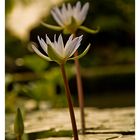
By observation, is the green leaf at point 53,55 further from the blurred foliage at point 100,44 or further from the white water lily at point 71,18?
the blurred foliage at point 100,44

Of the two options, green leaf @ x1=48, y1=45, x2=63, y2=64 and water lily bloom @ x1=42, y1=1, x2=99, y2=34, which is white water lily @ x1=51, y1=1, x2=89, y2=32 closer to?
water lily bloom @ x1=42, y1=1, x2=99, y2=34

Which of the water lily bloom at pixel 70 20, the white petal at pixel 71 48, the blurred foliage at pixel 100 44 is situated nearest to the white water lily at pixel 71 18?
the water lily bloom at pixel 70 20

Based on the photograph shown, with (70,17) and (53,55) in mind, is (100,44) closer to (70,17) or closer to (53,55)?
(70,17)

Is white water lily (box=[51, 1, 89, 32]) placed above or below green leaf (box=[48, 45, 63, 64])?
above

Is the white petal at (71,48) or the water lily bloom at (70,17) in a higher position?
the water lily bloom at (70,17)

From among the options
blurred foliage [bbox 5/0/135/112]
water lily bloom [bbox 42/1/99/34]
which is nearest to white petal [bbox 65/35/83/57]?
water lily bloom [bbox 42/1/99/34]

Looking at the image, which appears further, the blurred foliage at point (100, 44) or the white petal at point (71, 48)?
the blurred foliage at point (100, 44)

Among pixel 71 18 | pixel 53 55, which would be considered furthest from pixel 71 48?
pixel 71 18

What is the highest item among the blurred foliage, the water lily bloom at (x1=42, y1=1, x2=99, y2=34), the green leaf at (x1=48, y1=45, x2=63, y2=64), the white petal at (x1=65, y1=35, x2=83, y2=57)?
the blurred foliage
